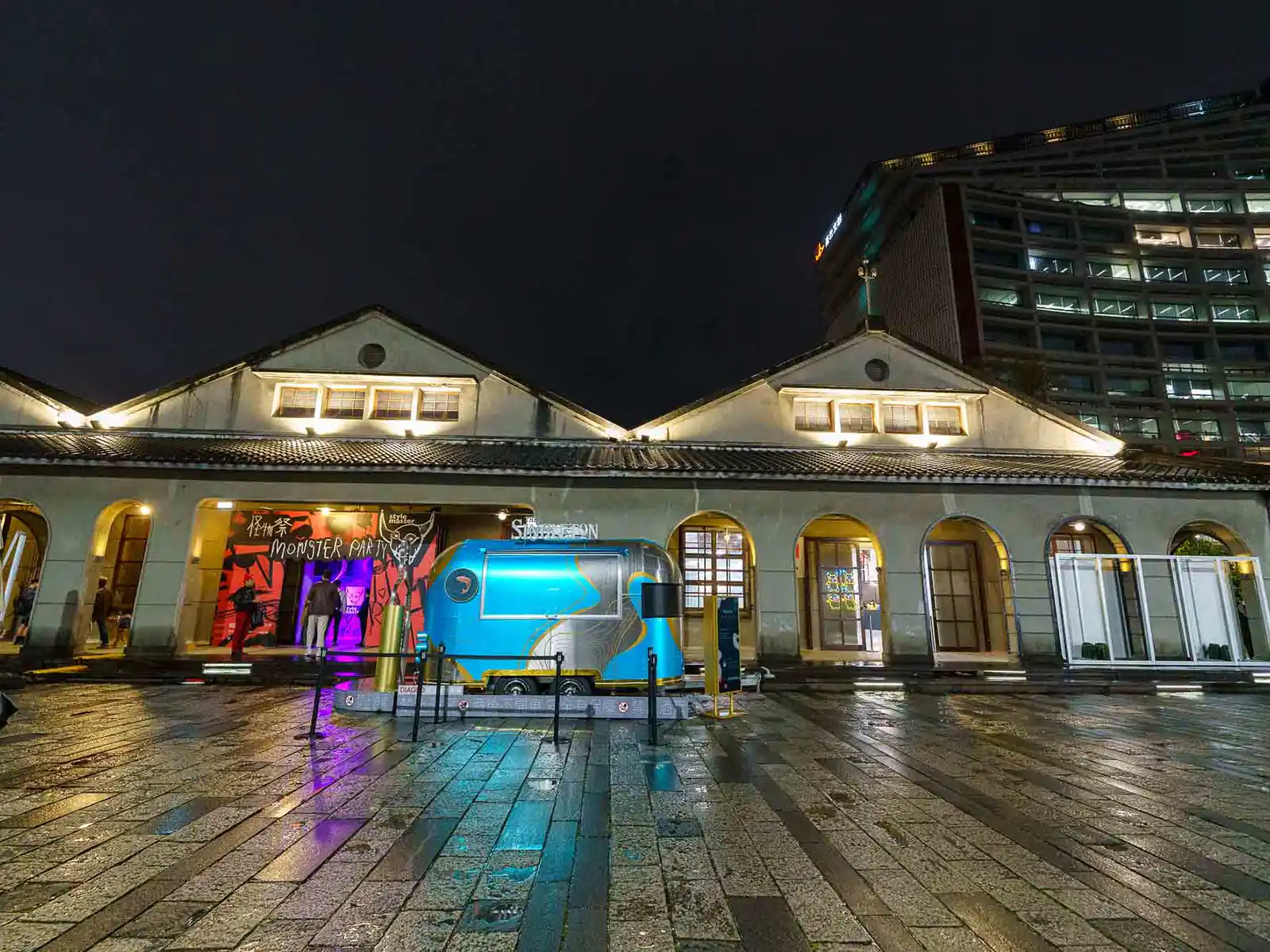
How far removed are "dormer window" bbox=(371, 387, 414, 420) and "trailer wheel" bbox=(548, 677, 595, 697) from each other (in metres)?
10.8

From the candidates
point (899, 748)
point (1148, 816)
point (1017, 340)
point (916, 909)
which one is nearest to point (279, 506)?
point (899, 748)

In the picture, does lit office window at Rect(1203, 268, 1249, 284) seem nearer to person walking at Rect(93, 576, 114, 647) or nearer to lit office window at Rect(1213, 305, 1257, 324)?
lit office window at Rect(1213, 305, 1257, 324)

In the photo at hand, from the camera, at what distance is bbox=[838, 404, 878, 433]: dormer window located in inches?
691

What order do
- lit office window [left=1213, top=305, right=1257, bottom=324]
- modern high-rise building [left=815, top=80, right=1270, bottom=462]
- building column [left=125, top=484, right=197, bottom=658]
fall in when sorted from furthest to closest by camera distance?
lit office window [left=1213, top=305, right=1257, bottom=324]
modern high-rise building [left=815, top=80, right=1270, bottom=462]
building column [left=125, top=484, right=197, bottom=658]

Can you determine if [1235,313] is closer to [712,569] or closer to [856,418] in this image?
[856,418]

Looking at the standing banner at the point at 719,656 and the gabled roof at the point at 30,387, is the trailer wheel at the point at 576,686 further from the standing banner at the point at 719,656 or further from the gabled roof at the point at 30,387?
the gabled roof at the point at 30,387

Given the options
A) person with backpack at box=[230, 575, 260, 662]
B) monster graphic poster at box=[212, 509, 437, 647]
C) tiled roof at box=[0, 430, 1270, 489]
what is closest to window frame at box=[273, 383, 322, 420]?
tiled roof at box=[0, 430, 1270, 489]

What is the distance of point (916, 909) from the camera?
3230 mm

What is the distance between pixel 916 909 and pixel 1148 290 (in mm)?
66321

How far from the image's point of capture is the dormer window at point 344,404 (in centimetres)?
1694

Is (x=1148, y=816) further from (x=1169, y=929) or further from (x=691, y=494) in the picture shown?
(x=691, y=494)

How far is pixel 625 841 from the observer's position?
163 inches

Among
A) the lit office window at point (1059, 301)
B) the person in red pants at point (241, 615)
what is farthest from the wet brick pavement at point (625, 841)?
the lit office window at point (1059, 301)

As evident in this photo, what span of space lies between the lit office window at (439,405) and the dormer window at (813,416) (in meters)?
10.3
